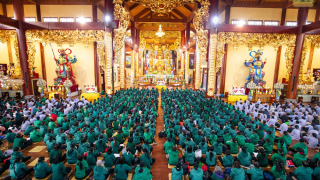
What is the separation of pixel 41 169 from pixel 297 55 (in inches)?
729

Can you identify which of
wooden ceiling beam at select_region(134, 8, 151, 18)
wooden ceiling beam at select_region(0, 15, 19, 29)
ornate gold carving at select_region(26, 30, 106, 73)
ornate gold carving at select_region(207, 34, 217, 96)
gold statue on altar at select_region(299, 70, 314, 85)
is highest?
wooden ceiling beam at select_region(134, 8, 151, 18)

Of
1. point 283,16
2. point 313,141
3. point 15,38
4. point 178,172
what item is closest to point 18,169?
point 178,172

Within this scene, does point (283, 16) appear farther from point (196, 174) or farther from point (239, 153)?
point (196, 174)

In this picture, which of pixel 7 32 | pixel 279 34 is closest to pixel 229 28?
pixel 279 34

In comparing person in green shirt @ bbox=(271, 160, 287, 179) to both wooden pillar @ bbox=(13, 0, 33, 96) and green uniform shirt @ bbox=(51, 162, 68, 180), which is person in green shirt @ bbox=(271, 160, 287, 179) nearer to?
green uniform shirt @ bbox=(51, 162, 68, 180)

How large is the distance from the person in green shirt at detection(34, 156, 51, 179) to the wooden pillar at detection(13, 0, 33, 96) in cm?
1293

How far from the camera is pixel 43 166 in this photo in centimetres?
449

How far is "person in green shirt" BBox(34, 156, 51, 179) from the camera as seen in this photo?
4.45 meters

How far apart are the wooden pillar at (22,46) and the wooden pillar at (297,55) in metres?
23.1

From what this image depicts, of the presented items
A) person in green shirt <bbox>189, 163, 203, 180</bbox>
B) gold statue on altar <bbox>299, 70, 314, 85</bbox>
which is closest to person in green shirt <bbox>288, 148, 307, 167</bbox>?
person in green shirt <bbox>189, 163, 203, 180</bbox>

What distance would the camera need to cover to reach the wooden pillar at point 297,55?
13516 mm

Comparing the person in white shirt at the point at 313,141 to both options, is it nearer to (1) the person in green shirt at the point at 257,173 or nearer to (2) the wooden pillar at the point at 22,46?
(1) the person in green shirt at the point at 257,173

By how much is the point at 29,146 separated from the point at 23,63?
10724 mm

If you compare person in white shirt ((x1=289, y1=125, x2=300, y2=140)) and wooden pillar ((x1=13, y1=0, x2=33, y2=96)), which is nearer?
person in white shirt ((x1=289, y1=125, x2=300, y2=140))
